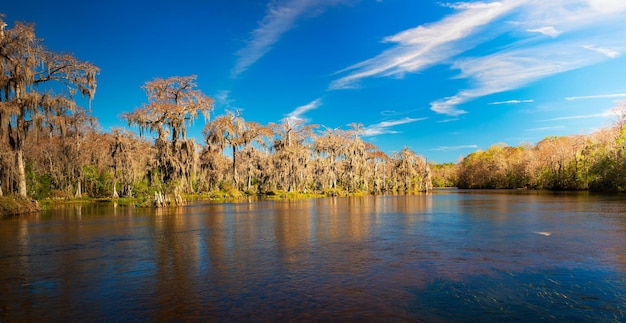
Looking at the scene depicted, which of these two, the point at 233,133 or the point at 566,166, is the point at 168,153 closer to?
the point at 233,133

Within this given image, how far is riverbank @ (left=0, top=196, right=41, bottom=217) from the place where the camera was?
28.0 m

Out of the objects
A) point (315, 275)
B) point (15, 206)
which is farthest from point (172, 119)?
point (315, 275)

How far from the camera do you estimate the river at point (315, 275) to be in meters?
8.29

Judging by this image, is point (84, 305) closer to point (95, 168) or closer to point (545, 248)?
point (545, 248)

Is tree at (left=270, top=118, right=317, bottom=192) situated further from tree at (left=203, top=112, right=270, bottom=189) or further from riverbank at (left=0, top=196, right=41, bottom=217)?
riverbank at (left=0, top=196, right=41, bottom=217)

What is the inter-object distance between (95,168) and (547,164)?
87.5m

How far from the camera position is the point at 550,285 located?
996cm

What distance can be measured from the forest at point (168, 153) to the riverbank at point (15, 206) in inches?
37.5

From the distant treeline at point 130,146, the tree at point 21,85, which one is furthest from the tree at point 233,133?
the tree at point 21,85

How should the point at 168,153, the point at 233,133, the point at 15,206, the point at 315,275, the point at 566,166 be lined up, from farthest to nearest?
the point at 566,166 < the point at 233,133 < the point at 168,153 < the point at 15,206 < the point at 315,275

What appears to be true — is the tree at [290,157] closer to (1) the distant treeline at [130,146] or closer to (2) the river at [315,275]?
(1) the distant treeline at [130,146]

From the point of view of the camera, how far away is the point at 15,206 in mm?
28766

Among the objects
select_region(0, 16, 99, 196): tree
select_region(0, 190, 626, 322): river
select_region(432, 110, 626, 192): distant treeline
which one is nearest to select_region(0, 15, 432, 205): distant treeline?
select_region(0, 16, 99, 196): tree

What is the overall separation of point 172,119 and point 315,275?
3671cm
